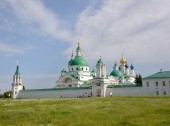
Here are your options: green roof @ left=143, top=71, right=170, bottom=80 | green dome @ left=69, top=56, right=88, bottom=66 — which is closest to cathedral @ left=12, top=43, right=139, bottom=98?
green dome @ left=69, top=56, right=88, bottom=66

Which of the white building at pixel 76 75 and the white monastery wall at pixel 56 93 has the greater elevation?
the white building at pixel 76 75

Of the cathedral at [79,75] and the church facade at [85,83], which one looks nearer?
the church facade at [85,83]

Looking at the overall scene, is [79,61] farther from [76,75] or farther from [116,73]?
[116,73]

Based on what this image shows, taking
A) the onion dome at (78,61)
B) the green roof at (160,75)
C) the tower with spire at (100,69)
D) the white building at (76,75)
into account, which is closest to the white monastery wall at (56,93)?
the tower with spire at (100,69)

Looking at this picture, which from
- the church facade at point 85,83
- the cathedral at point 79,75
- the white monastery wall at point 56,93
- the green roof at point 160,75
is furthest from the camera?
the cathedral at point 79,75

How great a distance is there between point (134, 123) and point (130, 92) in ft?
226

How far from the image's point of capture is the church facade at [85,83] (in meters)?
93.8

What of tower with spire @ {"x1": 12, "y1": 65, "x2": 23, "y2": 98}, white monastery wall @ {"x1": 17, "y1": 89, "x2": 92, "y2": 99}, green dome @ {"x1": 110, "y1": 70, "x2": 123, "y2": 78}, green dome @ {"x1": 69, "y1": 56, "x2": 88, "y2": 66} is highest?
green dome @ {"x1": 69, "y1": 56, "x2": 88, "y2": 66}

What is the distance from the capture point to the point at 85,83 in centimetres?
11606

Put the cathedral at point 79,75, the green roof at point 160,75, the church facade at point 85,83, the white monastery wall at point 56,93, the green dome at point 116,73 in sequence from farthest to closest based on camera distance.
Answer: the green dome at point 116,73 → the cathedral at point 79,75 → the white monastery wall at point 56,93 → the church facade at point 85,83 → the green roof at point 160,75

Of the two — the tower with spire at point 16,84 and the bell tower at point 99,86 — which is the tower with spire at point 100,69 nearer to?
the bell tower at point 99,86

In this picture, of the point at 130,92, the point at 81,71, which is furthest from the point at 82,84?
the point at 130,92

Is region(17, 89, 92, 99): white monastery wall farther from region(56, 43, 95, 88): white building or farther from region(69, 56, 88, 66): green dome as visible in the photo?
region(69, 56, 88, 66): green dome

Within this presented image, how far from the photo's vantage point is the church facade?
93.8 meters
